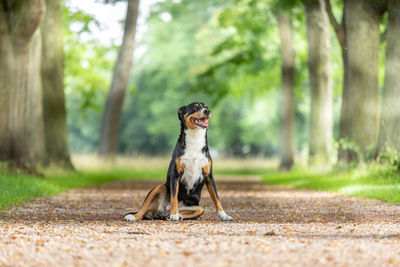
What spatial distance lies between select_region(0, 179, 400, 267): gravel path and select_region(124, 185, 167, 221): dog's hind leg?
263mm

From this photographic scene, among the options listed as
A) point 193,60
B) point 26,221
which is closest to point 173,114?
point 193,60

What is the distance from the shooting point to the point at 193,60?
5134 cm

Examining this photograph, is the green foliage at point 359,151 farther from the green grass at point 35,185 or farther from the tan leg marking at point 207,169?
the tan leg marking at point 207,169

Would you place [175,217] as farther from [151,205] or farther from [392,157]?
[392,157]

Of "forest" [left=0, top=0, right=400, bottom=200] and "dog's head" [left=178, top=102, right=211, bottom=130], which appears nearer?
"dog's head" [left=178, top=102, right=211, bottom=130]

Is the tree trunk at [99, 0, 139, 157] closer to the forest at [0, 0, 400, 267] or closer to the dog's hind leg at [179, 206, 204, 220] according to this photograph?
the forest at [0, 0, 400, 267]

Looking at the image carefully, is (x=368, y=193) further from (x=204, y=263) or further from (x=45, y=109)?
(x=45, y=109)

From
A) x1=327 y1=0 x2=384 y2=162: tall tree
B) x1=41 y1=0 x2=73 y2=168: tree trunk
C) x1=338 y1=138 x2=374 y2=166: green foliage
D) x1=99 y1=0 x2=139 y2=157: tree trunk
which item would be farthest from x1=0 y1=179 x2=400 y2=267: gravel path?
x1=99 y1=0 x2=139 y2=157: tree trunk

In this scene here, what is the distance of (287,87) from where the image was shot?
2964 cm

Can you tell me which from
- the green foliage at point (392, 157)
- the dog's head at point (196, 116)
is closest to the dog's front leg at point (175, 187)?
the dog's head at point (196, 116)

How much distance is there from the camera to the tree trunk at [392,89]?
15078mm

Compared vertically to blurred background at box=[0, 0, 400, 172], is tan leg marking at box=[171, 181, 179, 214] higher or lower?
lower

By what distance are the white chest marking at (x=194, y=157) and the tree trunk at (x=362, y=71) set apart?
9.75 meters

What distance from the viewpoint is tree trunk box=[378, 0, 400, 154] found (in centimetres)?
1508
